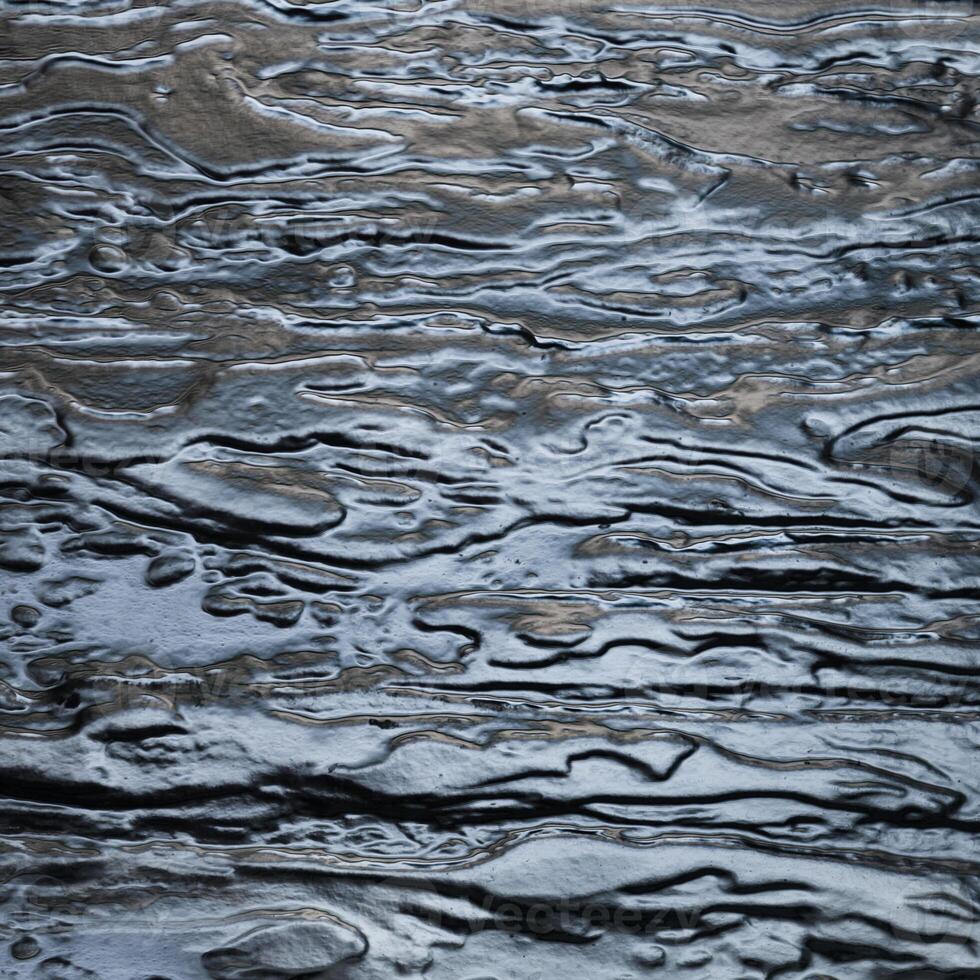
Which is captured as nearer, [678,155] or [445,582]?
[445,582]

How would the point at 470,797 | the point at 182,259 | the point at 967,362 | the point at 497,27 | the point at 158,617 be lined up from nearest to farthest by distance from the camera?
the point at 470,797, the point at 158,617, the point at 967,362, the point at 182,259, the point at 497,27

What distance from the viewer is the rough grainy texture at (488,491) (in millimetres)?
1211

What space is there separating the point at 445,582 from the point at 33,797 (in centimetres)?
49

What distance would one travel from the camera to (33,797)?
4.17 ft

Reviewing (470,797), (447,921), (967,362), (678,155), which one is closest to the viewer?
(447,921)

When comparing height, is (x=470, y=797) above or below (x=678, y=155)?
below

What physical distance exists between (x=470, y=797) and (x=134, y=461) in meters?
0.63

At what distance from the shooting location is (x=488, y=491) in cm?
157

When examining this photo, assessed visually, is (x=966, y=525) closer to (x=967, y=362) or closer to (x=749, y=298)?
(x=967, y=362)

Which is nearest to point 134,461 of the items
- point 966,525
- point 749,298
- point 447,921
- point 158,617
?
point 158,617

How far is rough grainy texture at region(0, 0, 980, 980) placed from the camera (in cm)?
121

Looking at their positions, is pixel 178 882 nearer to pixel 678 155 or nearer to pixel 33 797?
pixel 33 797

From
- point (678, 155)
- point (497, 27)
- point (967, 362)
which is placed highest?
point (497, 27)

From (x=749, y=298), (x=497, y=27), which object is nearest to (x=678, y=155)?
(x=749, y=298)
